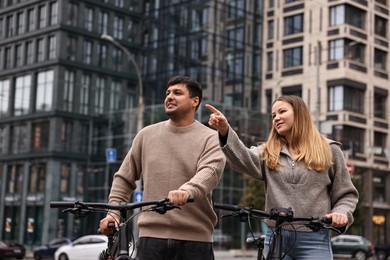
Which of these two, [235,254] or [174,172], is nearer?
[174,172]

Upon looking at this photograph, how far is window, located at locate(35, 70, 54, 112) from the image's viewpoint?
5412 cm

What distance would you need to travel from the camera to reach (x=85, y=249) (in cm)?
3180

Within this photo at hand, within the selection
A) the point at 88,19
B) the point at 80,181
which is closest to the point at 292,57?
the point at 88,19

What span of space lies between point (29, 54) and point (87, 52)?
4405 millimetres

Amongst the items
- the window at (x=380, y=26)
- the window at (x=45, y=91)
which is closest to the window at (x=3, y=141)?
the window at (x=45, y=91)

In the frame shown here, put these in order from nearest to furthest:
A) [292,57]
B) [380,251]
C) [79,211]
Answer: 1. [79,211]
2. [380,251]
3. [292,57]

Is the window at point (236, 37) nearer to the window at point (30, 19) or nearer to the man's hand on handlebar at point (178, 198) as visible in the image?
the window at point (30, 19)

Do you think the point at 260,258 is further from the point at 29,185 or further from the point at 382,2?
the point at 29,185

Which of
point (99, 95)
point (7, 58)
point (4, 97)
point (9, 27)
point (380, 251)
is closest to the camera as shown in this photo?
point (380, 251)

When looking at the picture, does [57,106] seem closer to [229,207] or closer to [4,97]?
[4,97]

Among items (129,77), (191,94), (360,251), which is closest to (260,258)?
(191,94)

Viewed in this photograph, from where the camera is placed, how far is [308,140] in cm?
514

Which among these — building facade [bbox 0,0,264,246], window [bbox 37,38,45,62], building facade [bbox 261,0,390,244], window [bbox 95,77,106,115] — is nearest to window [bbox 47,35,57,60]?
building facade [bbox 0,0,264,246]

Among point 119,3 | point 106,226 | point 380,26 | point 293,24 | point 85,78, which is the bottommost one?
point 106,226
